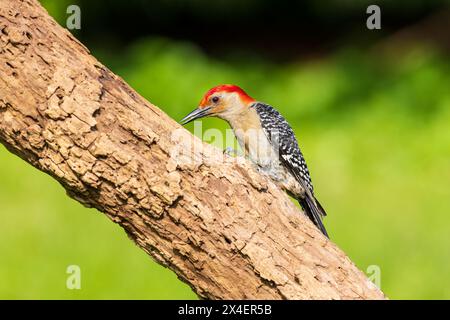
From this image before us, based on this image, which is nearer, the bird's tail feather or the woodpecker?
the bird's tail feather

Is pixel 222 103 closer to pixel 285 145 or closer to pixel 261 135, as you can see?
pixel 261 135

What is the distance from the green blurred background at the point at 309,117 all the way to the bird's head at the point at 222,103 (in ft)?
5.95

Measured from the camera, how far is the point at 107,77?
3.96 m

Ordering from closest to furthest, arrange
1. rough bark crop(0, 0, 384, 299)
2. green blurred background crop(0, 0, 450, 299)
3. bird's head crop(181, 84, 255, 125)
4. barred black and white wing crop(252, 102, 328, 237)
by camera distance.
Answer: rough bark crop(0, 0, 384, 299) → barred black and white wing crop(252, 102, 328, 237) → bird's head crop(181, 84, 255, 125) → green blurred background crop(0, 0, 450, 299)

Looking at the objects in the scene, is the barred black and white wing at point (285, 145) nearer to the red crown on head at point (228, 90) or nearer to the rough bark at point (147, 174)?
the red crown on head at point (228, 90)

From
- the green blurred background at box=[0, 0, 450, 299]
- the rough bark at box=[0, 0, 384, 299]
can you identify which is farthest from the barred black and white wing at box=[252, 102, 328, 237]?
the green blurred background at box=[0, 0, 450, 299]

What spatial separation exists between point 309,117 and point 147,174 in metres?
6.78

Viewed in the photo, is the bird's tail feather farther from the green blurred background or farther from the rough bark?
the green blurred background

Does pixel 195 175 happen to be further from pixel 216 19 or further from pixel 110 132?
pixel 216 19

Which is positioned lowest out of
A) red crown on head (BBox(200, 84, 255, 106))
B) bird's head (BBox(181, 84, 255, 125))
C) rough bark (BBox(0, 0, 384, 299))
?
rough bark (BBox(0, 0, 384, 299))

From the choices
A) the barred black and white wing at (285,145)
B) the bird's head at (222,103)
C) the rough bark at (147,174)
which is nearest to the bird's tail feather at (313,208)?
the barred black and white wing at (285,145)

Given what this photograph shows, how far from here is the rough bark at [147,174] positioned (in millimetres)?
3824

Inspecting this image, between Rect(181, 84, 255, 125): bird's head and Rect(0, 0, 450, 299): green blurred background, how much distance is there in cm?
182

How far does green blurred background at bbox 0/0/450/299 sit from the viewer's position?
24.5 feet
